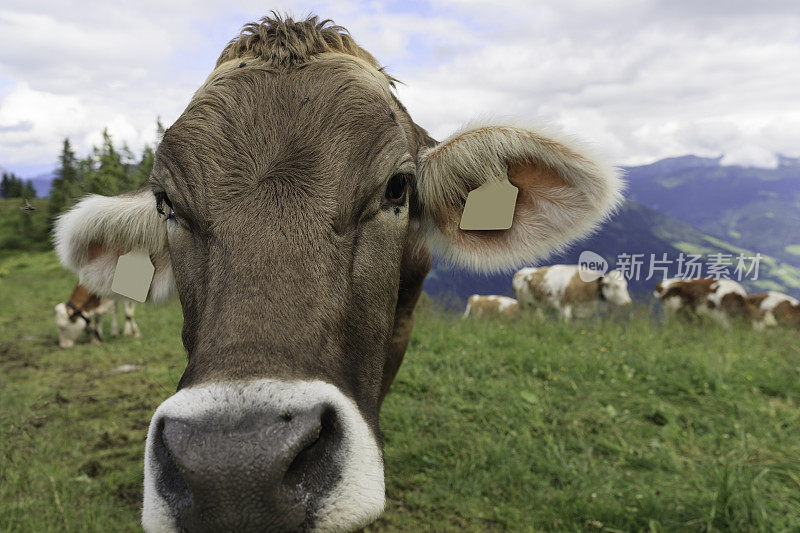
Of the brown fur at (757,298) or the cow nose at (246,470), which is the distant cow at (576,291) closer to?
the brown fur at (757,298)

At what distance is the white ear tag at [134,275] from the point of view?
121 inches

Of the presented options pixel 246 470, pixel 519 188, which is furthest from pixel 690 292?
pixel 246 470

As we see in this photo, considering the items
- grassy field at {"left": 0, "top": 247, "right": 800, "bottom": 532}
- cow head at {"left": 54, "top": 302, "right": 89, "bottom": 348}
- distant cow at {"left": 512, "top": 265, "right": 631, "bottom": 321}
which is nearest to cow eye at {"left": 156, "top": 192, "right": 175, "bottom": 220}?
grassy field at {"left": 0, "top": 247, "right": 800, "bottom": 532}

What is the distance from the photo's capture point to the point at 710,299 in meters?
10.7

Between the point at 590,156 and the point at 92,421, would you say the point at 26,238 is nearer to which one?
the point at 92,421

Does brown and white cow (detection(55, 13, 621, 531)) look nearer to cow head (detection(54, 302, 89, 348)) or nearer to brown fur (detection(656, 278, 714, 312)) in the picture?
cow head (detection(54, 302, 89, 348))

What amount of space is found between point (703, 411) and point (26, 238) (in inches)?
1097

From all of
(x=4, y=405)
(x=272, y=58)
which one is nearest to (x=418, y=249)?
(x=272, y=58)

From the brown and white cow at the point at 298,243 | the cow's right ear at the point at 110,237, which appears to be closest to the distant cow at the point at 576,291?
the brown and white cow at the point at 298,243

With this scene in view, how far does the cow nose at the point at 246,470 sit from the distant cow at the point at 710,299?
10396mm

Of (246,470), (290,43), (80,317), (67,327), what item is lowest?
(67,327)

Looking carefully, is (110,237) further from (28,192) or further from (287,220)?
(28,192)

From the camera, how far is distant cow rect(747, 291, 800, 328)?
9500 mm

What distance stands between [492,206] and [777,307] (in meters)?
10.4
